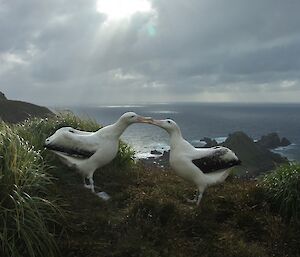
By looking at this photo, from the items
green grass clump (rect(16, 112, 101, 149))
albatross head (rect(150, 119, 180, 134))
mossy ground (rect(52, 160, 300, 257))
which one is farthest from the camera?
green grass clump (rect(16, 112, 101, 149))

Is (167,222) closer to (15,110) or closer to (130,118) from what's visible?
(130,118)

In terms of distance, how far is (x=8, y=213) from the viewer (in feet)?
16.6

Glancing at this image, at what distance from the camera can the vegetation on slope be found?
5.54 m

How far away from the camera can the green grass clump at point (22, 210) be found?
488cm

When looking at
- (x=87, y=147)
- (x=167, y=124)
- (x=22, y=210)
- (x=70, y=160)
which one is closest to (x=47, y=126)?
(x=70, y=160)

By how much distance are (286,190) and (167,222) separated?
82.6 inches

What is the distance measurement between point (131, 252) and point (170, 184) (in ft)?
10.8

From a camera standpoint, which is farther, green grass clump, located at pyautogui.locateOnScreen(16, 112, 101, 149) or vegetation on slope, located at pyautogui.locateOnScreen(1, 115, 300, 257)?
green grass clump, located at pyautogui.locateOnScreen(16, 112, 101, 149)

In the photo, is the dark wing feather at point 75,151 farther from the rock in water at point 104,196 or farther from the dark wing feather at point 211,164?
the dark wing feather at point 211,164

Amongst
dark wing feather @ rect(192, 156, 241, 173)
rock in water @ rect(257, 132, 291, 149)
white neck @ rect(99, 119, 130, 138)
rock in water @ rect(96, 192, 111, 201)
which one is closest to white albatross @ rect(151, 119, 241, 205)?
dark wing feather @ rect(192, 156, 241, 173)

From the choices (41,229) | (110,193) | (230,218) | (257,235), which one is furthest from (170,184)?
(41,229)

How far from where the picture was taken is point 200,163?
22.7 ft

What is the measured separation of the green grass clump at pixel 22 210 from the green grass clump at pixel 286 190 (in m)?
3.54

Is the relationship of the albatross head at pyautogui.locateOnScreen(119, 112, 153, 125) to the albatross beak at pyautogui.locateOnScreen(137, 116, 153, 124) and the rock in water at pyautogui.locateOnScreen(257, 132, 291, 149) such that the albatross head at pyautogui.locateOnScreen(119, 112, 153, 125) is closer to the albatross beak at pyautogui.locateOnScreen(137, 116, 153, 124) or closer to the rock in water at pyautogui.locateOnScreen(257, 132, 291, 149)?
the albatross beak at pyautogui.locateOnScreen(137, 116, 153, 124)
